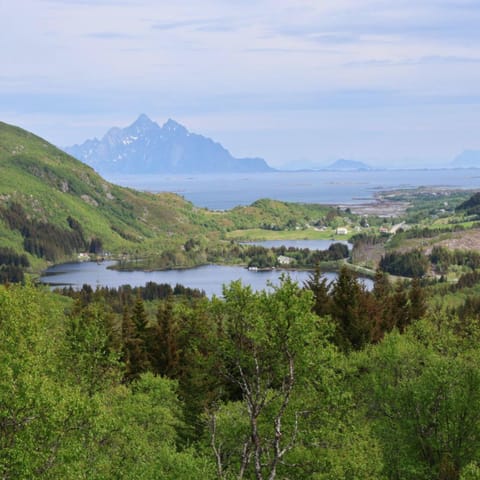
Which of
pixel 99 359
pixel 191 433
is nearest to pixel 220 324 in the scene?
pixel 191 433

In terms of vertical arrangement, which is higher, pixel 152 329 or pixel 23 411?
pixel 23 411

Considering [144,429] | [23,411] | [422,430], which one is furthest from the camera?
[144,429]

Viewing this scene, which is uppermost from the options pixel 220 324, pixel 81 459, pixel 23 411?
pixel 220 324

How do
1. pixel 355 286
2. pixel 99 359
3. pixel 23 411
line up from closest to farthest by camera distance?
1. pixel 23 411
2. pixel 99 359
3. pixel 355 286

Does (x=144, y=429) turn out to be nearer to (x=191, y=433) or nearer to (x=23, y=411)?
(x=191, y=433)

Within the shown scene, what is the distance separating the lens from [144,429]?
57.6 metres

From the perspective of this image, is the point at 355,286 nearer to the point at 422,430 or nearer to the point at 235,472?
the point at 422,430

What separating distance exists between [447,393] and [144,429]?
2355 cm

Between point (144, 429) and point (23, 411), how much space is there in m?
19.0

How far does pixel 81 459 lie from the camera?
139 feet

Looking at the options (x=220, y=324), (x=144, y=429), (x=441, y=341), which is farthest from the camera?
(x=441, y=341)

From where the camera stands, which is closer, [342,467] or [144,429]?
[342,467]

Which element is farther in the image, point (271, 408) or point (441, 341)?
point (441, 341)

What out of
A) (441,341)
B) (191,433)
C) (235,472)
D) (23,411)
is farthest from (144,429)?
(441,341)
